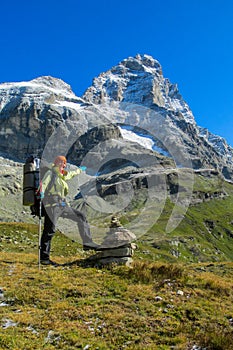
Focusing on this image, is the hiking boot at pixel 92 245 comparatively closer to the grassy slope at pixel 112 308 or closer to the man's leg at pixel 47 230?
the grassy slope at pixel 112 308

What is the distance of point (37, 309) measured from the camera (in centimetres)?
1239

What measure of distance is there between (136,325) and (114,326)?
67 cm

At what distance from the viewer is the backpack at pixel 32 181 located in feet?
60.0

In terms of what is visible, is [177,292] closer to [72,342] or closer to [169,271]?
[169,271]

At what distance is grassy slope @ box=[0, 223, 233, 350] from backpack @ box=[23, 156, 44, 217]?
10.6 ft

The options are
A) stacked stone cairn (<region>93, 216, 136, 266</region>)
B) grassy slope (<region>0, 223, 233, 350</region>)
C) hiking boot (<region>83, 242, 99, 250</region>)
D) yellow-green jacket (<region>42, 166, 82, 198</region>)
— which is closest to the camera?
grassy slope (<region>0, 223, 233, 350</region>)

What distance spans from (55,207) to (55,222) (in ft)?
2.44

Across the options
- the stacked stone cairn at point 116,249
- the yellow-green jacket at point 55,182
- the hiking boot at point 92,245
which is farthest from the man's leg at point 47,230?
the stacked stone cairn at point 116,249

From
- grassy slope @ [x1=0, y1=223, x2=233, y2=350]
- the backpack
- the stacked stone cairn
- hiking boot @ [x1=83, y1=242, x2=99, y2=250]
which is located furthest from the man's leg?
the stacked stone cairn

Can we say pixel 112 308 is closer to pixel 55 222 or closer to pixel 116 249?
pixel 116 249

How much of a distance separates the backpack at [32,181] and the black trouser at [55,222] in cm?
60

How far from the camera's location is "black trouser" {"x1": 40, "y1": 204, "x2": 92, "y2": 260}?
18719 millimetres

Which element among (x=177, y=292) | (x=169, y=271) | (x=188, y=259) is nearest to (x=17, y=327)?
(x=177, y=292)

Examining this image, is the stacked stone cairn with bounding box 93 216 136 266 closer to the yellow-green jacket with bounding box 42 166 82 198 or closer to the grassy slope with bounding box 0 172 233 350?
the grassy slope with bounding box 0 172 233 350
